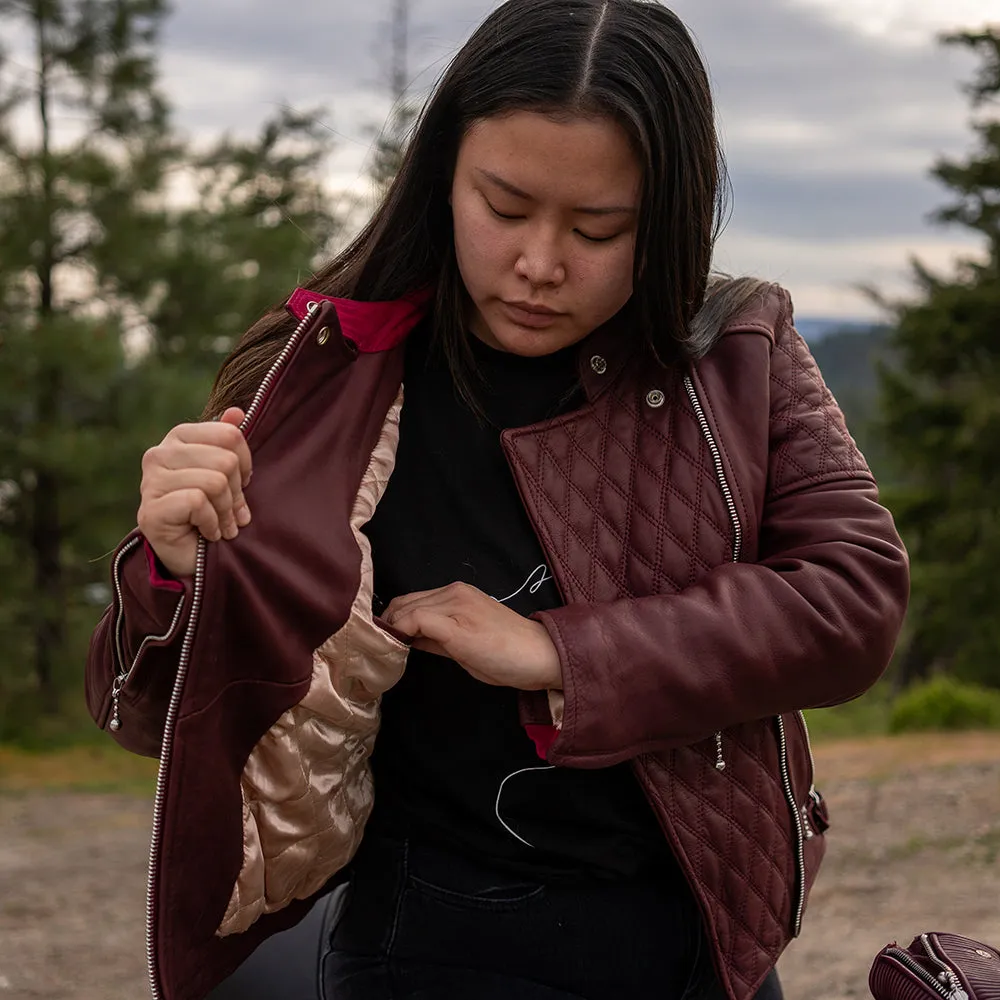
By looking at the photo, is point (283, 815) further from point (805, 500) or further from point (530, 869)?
point (805, 500)

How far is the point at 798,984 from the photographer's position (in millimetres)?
→ 3217

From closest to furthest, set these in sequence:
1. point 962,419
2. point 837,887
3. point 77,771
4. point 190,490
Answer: point 190,490
point 837,887
point 77,771
point 962,419

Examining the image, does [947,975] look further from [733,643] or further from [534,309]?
[534,309]

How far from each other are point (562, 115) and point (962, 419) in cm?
1543

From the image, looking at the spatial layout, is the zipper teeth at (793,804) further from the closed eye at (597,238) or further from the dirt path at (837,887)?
the dirt path at (837,887)

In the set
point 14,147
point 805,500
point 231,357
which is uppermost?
point 14,147

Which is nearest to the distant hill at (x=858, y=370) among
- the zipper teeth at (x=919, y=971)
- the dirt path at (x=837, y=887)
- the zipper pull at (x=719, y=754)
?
the zipper pull at (x=719, y=754)

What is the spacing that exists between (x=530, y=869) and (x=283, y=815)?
0.29m

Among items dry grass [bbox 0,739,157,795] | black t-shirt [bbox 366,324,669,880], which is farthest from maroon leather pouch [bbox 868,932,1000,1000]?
dry grass [bbox 0,739,157,795]

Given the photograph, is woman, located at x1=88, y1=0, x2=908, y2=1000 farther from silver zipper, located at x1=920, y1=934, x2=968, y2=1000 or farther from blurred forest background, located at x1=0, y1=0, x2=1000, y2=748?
blurred forest background, located at x1=0, y1=0, x2=1000, y2=748

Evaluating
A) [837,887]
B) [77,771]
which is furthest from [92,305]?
[837,887]

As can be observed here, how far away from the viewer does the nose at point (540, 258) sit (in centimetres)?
146

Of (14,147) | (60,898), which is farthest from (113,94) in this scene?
(60,898)

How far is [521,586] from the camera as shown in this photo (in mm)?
1563
